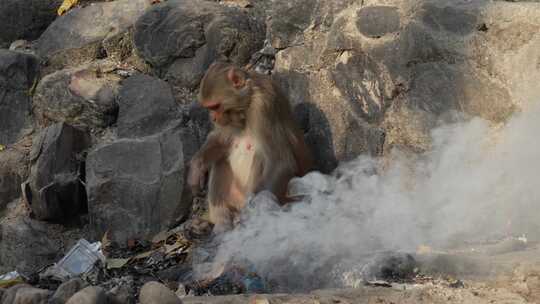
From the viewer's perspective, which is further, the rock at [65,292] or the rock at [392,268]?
the rock at [392,268]

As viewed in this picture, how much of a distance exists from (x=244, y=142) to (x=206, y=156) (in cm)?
31

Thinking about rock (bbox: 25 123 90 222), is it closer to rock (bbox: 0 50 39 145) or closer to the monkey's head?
rock (bbox: 0 50 39 145)

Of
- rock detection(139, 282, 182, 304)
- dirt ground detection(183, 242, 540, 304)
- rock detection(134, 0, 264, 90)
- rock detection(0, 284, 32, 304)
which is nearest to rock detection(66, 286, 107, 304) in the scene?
rock detection(139, 282, 182, 304)

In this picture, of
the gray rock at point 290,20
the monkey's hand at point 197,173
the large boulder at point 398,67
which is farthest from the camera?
the gray rock at point 290,20

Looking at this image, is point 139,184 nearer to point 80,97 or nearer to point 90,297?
point 80,97

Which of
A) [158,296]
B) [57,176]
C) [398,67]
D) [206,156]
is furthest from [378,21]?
[158,296]

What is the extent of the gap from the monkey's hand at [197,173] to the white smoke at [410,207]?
0.58 m

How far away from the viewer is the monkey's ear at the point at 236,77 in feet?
18.0

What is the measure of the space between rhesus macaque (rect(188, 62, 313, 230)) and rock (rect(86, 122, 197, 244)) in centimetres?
34

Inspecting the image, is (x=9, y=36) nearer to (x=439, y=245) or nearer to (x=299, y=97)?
(x=299, y=97)

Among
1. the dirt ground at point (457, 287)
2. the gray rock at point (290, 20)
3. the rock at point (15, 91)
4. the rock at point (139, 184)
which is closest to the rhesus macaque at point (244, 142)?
the rock at point (139, 184)

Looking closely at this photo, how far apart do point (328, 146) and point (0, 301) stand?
2.67 meters

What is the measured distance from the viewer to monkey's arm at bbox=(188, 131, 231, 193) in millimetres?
5754

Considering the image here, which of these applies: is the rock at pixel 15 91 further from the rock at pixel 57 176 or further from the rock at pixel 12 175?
the rock at pixel 57 176
